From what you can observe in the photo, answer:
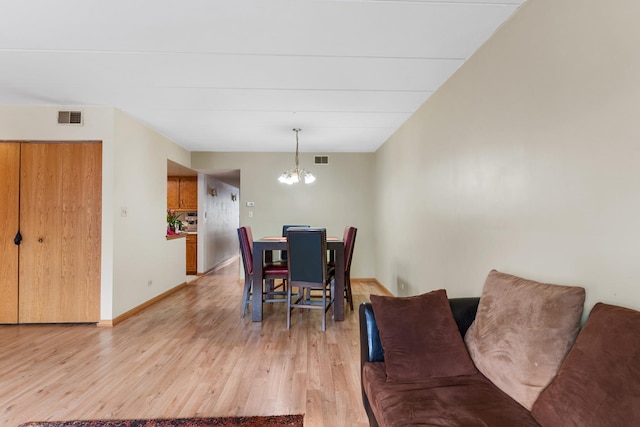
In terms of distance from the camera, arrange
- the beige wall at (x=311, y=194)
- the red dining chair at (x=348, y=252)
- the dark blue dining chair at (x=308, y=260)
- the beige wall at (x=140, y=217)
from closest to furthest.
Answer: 1. the dark blue dining chair at (x=308, y=260)
2. the beige wall at (x=140, y=217)
3. the red dining chair at (x=348, y=252)
4. the beige wall at (x=311, y=194)

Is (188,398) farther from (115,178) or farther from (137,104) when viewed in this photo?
(137,104)

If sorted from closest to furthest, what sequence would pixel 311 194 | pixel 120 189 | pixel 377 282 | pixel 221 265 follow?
pixel 120 189 → pixel 377 282 → pixel 311 194 → pixel 221 265

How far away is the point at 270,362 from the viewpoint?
8.11ft

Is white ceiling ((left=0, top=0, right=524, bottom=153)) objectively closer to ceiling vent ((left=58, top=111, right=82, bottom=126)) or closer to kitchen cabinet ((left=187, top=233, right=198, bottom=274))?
ceiling vent ((left=58, top=111, right=82, bottom=126))

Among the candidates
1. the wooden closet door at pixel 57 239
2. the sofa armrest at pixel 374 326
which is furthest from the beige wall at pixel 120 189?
the sofa armrest at pixel 374 326

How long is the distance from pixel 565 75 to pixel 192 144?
4922 millimetres

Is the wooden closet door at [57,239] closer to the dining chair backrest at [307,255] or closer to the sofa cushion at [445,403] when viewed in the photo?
the dining chair backrest at [307,255]

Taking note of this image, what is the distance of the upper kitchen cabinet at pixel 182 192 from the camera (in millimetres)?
6680

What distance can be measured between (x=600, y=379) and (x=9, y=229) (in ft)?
16.1

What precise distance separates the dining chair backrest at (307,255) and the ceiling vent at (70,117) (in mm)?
2620

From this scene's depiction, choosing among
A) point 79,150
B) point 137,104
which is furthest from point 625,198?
point 79,150

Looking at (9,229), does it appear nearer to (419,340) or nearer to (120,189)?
(120,189)

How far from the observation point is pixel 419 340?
1534 mm

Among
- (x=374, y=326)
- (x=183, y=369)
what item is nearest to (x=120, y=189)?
(x=183, y=369)
